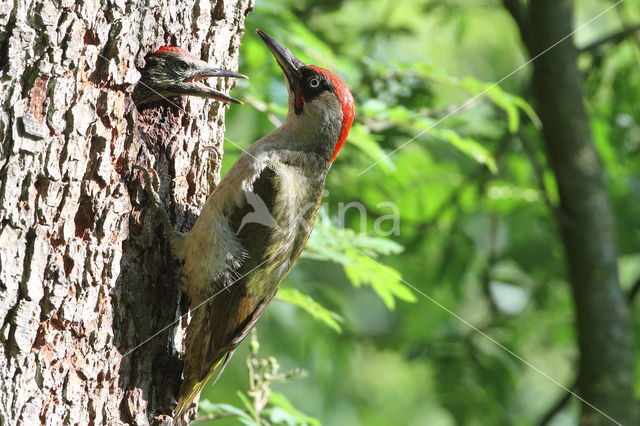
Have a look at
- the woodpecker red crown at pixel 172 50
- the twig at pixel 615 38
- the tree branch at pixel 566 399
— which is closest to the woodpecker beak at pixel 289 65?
the woodpecker red crown at pixel 172 50

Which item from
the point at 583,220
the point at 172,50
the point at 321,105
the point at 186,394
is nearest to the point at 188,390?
the point at 186,394

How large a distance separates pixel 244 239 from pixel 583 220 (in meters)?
3.30

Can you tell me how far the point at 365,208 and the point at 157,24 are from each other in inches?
103

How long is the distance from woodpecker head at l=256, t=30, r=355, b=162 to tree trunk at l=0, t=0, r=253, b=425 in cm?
64

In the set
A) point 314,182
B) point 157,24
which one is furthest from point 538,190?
point 157,24

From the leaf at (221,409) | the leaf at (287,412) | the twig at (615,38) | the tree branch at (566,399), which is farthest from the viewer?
the twig at (615,38)

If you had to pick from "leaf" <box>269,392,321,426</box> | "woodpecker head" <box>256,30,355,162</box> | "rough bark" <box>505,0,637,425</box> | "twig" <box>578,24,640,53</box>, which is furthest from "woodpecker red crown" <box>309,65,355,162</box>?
"twig" <box>578,24,640,53</box>

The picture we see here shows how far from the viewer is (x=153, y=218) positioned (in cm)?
232

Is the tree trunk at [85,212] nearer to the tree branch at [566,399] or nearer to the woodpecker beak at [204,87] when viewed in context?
the woodpecker beak at [204,87]

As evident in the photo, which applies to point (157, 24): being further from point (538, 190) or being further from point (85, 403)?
point (538, 190)

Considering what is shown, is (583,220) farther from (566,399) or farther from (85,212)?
(85,212)

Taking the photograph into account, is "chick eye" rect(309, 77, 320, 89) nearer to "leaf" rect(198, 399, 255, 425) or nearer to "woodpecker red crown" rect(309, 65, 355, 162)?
"woodpecker red crown" rect(309, 65, 355, 162)

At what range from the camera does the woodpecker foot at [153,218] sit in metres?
2.23

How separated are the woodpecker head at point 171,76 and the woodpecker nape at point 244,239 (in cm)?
30
